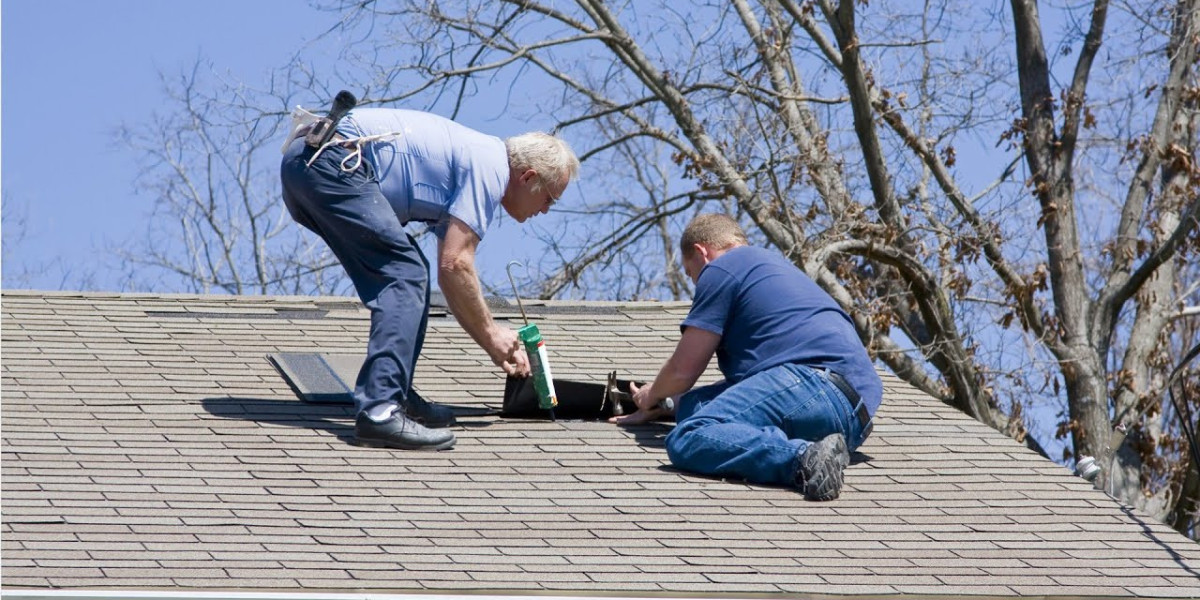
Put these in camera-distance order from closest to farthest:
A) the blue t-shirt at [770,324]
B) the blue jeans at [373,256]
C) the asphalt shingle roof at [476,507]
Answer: the asphalt shingle roof at [476,507], the blue jeans at [373,256], the blue t-shirt at [770,324]

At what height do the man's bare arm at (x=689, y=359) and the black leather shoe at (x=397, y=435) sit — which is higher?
the man's bare arm at (x=689, y=359)

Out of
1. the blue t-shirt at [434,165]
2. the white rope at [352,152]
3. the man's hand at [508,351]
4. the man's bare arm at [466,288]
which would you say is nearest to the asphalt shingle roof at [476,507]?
the man's hand at [508,351]

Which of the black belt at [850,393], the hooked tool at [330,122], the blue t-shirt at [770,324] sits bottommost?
the black belt at [850,393]

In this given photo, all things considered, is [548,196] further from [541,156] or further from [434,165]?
[434,165]

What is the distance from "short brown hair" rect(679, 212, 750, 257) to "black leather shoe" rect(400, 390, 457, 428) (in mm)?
1175

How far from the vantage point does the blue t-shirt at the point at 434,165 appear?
18.1 feet

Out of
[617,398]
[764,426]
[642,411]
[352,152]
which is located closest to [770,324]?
[764,426]

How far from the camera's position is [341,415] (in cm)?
611

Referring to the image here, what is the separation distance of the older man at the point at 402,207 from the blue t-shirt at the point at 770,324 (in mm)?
750

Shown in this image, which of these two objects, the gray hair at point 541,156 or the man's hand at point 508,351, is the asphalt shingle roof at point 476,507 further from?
the gray hair at point 541,156

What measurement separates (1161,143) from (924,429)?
8.96m

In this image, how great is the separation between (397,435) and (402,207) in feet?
2.84

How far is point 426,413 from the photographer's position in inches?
236

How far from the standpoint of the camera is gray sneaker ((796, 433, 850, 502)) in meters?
Answer: 5.11
